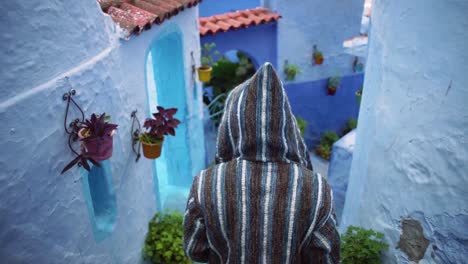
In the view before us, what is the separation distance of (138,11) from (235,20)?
319 centimetres

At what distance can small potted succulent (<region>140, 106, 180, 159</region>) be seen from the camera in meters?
2.91

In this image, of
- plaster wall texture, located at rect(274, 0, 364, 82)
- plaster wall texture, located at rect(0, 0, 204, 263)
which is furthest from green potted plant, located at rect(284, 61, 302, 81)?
plaster wall texture, located at rect(0, 0, 204, 263)

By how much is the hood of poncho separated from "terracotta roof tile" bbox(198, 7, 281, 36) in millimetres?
4486

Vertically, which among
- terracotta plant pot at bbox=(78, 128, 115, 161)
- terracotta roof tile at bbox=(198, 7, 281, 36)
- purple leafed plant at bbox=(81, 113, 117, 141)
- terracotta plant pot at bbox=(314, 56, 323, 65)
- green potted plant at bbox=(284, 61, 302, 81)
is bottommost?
green potted plant at bbox=(284, 61, 302, 81)

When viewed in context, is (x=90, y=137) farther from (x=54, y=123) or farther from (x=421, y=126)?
(x=421, y=126)

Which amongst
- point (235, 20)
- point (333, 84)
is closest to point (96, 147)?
point (235, 20)

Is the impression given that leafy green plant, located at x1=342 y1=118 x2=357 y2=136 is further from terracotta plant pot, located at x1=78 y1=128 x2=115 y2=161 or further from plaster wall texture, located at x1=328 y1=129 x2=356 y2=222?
terracotta plant pot, located at x1=78 y1=128 x2=115 y2=161

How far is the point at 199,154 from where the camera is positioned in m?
5.54

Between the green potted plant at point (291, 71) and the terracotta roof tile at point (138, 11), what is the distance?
3.45m

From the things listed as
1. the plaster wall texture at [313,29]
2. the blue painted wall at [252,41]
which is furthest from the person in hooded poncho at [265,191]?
the plaster wall texture at [313,29]

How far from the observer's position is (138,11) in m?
3.14

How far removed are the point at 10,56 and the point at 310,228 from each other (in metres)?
1.46

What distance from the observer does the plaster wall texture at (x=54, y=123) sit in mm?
1658

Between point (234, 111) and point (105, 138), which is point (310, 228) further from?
point (105, 138)
